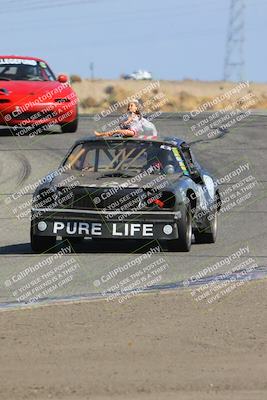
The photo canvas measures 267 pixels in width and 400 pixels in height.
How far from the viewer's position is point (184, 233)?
1227 centimetres

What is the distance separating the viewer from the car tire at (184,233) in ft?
40.0

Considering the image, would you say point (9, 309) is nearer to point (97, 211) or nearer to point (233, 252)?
point (97, 211)

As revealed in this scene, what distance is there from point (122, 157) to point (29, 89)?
10.4 metres

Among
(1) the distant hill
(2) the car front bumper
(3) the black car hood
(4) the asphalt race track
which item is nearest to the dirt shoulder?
(4) the asphalt race track

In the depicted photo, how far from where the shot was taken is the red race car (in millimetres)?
22891

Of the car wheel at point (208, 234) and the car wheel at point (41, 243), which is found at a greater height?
the car wheel at point (41, 243)

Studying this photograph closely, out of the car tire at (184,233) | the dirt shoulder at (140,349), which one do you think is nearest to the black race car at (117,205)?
the car tire at (184,233)

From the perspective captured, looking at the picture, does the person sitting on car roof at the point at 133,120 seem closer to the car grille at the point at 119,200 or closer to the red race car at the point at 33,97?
the car grille at the point at 119,200

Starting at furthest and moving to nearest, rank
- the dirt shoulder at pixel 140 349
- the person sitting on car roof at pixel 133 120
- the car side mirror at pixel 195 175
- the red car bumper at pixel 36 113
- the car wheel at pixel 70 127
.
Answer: the car wheel at pixel 70 127, the red car bumper at pixel 36 113, the person sitting on car roof at pixel 133 120, the car side mirror at pixel 195 175, the dirt shoulder at pixel 140 349

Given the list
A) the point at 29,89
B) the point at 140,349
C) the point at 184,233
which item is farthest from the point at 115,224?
the point at 29,89

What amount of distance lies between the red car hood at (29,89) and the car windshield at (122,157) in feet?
32.3

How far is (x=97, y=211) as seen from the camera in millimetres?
12141

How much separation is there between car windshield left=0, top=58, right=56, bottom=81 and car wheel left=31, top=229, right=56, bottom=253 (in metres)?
11.9

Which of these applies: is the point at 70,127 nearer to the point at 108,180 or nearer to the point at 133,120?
the point at 133,120
